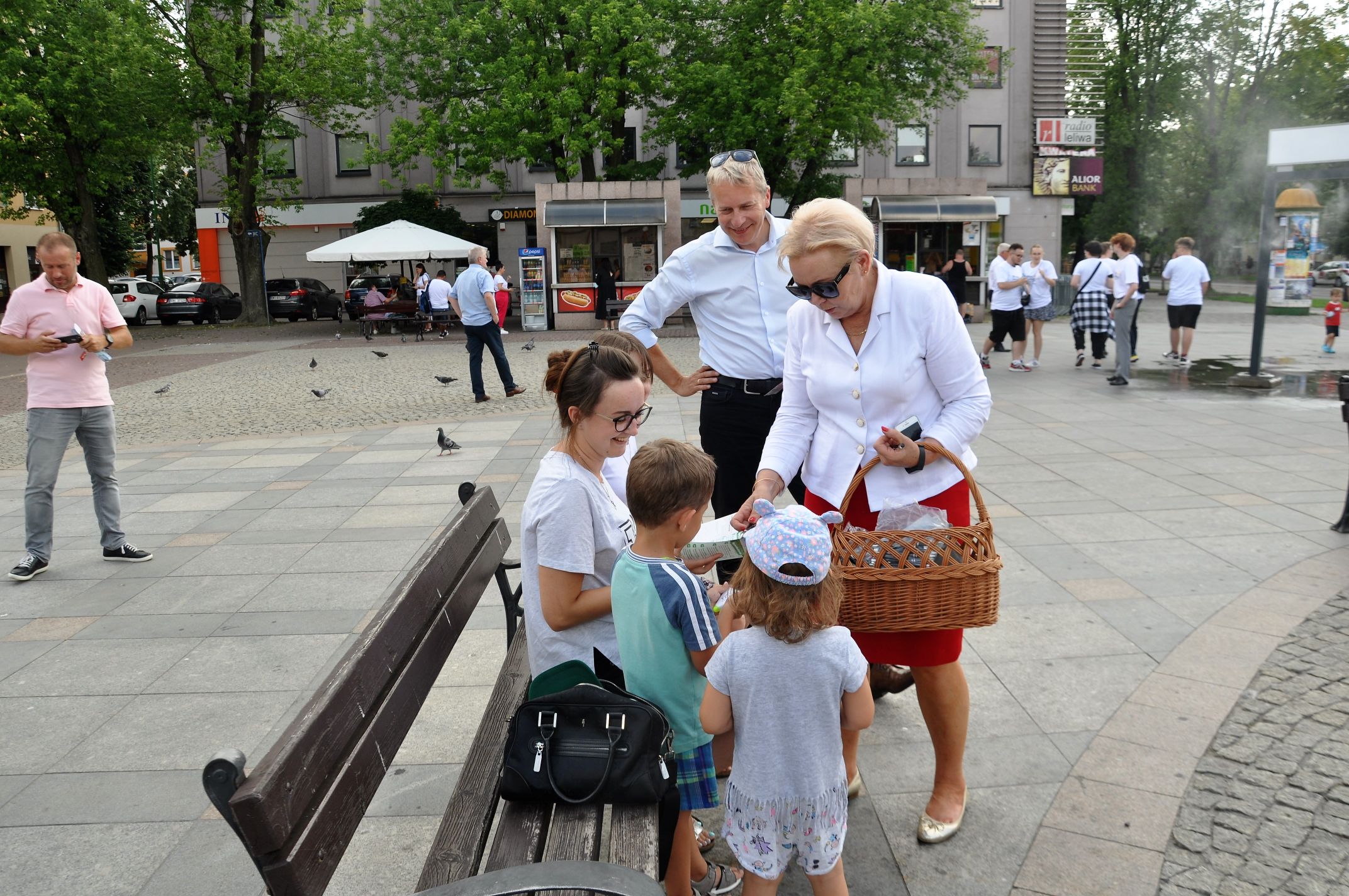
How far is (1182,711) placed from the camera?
12.5 ft

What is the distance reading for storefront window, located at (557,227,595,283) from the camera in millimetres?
26656

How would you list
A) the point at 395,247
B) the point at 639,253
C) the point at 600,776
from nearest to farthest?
the point at 600,776 → the point at 395,247 → the point at 639,253

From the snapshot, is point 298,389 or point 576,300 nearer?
point 298,389

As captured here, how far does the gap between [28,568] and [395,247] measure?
22072mm

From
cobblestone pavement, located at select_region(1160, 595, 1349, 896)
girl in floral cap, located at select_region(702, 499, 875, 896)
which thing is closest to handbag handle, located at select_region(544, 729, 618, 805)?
girl in floral cap, located at select_region(702, 499, 875, 896)

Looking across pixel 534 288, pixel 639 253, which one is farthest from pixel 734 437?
pixel 639 253

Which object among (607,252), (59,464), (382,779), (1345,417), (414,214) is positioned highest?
(414,214)

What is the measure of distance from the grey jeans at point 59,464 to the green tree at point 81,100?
73.3ft

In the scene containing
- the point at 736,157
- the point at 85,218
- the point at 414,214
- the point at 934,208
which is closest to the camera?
the point at 736,157

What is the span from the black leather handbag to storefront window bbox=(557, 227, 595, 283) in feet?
81.9

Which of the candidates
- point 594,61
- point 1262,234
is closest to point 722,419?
point 1262,234

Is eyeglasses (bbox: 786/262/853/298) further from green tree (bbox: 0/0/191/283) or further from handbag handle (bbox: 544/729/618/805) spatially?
green tree (bbox: 0/0/191/283)

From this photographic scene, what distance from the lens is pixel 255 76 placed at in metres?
27.3

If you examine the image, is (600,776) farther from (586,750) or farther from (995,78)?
(995,78)
